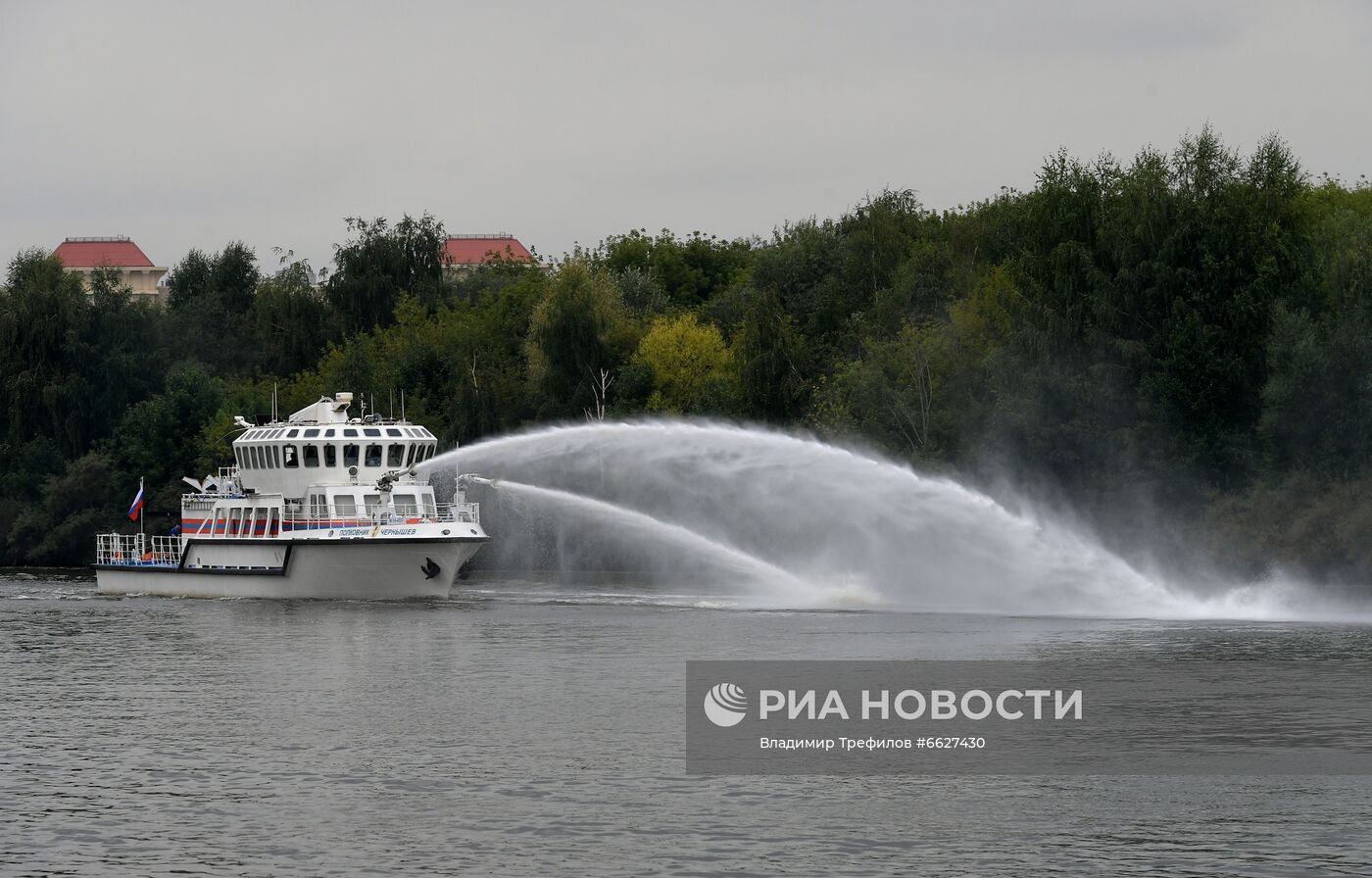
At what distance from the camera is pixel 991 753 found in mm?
37438

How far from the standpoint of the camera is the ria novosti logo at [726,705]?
41969mm

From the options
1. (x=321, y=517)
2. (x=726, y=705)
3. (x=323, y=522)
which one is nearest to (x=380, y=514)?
(x=323, y=522)


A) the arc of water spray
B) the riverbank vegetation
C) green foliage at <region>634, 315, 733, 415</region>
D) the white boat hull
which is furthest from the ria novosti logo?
green foliage at <region>634, 315, 733, 415</region>

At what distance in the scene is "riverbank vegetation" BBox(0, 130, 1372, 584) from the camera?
76.5m

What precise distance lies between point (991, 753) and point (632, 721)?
8.36 m

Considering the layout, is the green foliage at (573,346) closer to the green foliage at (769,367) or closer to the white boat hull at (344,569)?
the green foliage at (769,367)

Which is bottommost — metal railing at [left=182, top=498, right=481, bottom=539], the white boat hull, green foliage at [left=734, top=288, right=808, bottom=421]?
the white boat hull

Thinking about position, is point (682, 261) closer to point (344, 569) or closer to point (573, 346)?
point (573, 346)

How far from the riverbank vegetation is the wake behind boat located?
25.7 m

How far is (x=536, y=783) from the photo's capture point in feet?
114

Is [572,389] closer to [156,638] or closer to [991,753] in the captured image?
[156,638]

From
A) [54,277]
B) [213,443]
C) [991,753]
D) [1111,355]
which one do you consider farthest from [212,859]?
[54,277]

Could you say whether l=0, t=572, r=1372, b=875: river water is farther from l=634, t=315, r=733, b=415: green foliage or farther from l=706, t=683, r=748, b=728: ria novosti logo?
l=634, t=315, r=733, b=415: green foliage

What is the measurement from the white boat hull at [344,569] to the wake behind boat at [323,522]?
0.13ft
